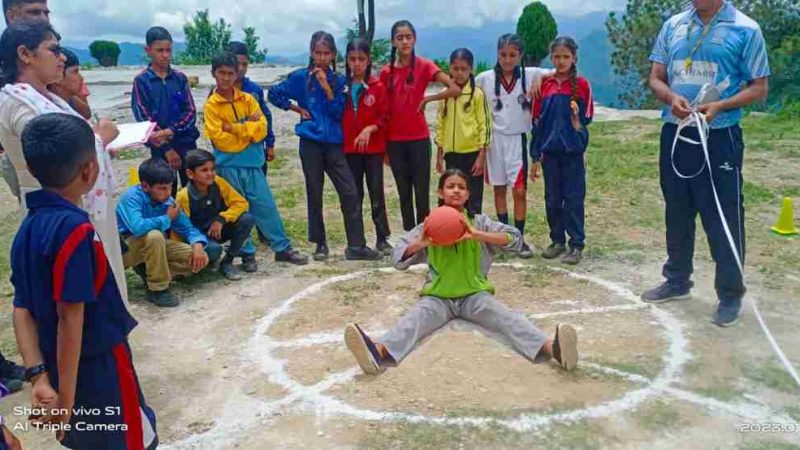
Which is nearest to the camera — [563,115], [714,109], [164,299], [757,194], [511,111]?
[714,109]

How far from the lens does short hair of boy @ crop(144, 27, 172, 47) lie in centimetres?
548

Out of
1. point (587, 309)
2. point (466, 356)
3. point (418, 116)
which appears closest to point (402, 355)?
point (466, 356)

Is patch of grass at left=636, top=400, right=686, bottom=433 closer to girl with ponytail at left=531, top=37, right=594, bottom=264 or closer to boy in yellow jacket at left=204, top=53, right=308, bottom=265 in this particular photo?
girl with ponytail at left=531, top=37, right=594, bottom=264

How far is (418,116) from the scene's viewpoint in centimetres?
577

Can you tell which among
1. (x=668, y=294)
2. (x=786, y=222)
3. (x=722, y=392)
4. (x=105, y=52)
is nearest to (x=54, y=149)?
(x=722, y=392)

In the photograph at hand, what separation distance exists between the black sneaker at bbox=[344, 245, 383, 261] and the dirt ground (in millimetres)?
160

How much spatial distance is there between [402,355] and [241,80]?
3328mm

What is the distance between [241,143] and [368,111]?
1.06 metres

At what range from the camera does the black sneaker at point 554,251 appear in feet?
19.2

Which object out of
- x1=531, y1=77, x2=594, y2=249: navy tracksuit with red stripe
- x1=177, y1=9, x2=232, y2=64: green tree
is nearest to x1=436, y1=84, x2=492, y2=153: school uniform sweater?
x1=531, y1=77, x2=594, y2=249: navy tracksuit with red stripe

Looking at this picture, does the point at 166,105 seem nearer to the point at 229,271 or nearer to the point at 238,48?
the point at 238,48

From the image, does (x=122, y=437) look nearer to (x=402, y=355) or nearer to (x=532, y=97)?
(x=402, y=355)

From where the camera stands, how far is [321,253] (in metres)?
6.08

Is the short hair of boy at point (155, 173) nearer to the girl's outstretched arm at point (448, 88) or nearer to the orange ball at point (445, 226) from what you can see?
the orange ball at point (445, 226)
